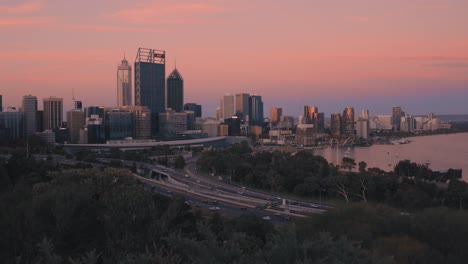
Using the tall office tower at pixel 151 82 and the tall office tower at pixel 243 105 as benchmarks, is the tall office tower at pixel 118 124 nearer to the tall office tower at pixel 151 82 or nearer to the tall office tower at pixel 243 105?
the tall office tower at pixel 151 82

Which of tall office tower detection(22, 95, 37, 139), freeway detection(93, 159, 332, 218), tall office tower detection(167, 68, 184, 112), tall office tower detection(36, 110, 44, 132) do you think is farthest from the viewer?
tall office tower detection(167, 68, 184, 112)

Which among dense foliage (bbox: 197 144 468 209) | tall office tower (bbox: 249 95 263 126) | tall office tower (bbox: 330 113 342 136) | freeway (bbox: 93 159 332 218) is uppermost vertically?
tall office tower (bbox: 249 95 263 126)

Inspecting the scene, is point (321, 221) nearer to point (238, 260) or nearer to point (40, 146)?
point (238, 260)

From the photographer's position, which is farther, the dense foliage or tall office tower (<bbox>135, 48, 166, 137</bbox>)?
tall office tower (<bbox>135, 48, 166, 137</bbox>)

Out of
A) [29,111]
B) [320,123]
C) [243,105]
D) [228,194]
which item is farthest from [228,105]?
[228,194]

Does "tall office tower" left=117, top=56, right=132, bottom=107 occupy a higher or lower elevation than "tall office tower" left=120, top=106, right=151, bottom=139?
higher

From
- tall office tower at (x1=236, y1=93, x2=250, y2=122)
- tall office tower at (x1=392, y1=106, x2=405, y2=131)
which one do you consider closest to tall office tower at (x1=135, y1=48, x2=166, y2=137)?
tall office tower at (x1=236, y1=93, x2=250, y2=122)

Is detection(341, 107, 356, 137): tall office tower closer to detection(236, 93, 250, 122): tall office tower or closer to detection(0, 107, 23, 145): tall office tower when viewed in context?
detection(236, 93, 250, 122): tall office tower
